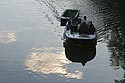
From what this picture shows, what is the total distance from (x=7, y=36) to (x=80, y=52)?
8.17 meters

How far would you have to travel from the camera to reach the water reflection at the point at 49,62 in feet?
90.4

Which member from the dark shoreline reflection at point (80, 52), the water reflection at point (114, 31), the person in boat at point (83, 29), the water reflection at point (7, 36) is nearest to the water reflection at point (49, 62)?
the dark shoreline reflection at point (80, 52)

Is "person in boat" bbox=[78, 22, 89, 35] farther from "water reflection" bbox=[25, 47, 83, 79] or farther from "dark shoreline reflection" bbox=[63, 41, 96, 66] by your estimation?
"water reflection" bbox=[25, 47, 83, 79]

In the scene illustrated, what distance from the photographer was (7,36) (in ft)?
120

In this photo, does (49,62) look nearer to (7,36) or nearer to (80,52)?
(80,52)

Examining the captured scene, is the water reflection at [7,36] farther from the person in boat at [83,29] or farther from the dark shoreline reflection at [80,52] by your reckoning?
the person in boat at [83,29]

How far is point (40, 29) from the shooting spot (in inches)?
1544

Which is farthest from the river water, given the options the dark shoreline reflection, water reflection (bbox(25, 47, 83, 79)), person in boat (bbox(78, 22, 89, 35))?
person in boat (bbox(78, 22, 89, 35))

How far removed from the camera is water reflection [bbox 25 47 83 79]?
27562 mm

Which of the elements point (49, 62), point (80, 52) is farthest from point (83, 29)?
point (49, 62)

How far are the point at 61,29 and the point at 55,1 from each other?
13577 mm

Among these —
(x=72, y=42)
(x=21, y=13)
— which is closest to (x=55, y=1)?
(x=21, y=13)

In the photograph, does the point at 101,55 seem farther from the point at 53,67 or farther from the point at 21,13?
the point at 21,13

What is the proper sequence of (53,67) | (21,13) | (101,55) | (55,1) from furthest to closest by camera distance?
(55,1)
(21,13)
(101,55)
(53,67)
